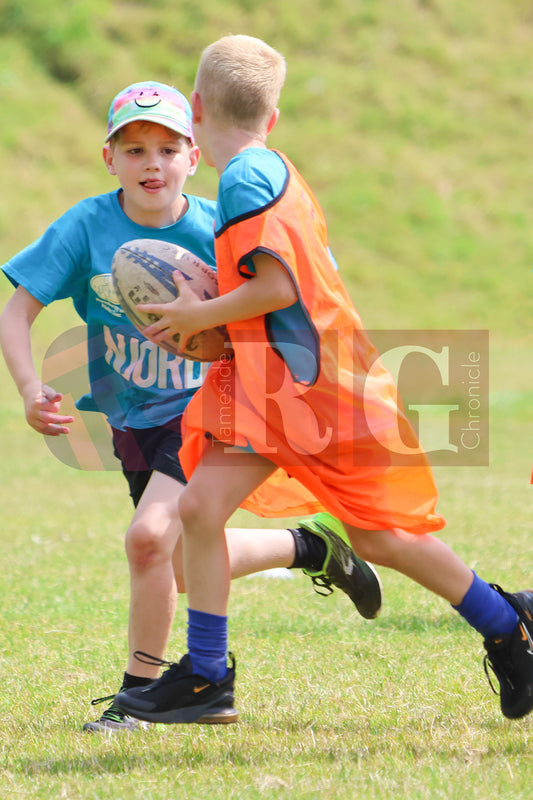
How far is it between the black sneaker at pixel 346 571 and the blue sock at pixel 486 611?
85cm

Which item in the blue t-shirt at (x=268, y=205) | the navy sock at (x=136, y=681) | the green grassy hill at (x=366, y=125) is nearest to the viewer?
the blue t-shirt at (x=268, y=205)

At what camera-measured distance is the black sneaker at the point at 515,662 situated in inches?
111

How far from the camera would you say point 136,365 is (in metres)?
3.43

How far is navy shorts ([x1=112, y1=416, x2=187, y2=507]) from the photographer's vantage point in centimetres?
329

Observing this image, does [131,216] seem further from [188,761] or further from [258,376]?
[188,761]

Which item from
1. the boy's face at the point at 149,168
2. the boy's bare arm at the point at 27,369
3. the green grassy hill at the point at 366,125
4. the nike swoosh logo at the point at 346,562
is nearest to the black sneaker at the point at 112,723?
the boy's bare arm at the point at 27,369

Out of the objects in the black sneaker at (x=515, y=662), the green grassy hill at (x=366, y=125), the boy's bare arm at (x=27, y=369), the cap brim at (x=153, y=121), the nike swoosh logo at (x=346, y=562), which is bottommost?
the black sneaker at (x=515, y=662)

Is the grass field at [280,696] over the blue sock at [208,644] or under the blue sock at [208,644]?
under

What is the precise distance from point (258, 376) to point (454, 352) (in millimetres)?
14903

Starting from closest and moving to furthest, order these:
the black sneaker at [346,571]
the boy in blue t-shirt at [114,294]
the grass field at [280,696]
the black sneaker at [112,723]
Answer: the grass field at [280,696], the black sneaker at [112,723], the boy in blue t-shirt at [114,294], the black sneaker at [346,571]

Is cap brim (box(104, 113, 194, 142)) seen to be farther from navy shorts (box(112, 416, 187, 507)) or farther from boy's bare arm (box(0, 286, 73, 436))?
navy shorts (box(112, 416, 187, 507))

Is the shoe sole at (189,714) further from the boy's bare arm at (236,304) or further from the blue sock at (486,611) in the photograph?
the boy's bare arm at (236,304)

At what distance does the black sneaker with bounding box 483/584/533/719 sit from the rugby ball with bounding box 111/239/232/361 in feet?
3.63

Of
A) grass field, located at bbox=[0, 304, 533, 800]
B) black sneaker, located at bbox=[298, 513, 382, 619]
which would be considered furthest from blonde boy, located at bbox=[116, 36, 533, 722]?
black sneaker, located at bbox=[298, 513, 382, 619]
